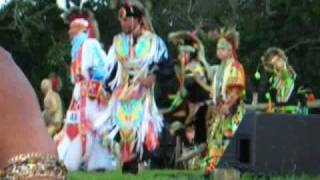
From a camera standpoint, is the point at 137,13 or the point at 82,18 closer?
the point at 137,13

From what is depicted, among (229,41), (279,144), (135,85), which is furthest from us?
(229,41)

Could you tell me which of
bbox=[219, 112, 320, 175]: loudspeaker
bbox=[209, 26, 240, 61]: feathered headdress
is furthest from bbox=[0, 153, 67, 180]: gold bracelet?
bbox=[209, 26, 240, 61]: feathered headdress

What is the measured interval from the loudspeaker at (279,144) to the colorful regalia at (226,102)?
0.71 m

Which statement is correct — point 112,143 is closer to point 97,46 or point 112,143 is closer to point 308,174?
point 97,46

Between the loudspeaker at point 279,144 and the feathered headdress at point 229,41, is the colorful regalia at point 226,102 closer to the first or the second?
the feathered headdress at point 229,41

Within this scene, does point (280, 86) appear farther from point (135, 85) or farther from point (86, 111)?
point (135, 85)

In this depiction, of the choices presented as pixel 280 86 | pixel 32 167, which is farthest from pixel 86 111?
pixel 32 167

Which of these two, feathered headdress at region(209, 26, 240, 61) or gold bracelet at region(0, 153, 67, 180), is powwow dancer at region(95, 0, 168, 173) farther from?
gold bracelet at region(0, 153, 67, 180)

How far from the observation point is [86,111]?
351 inches

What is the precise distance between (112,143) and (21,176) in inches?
305

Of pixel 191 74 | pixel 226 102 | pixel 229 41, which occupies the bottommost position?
pixel 226 102

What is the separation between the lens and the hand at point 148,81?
794 cm

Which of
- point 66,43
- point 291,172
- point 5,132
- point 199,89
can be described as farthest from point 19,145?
point 66,43

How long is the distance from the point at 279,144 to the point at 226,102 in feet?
4.35
